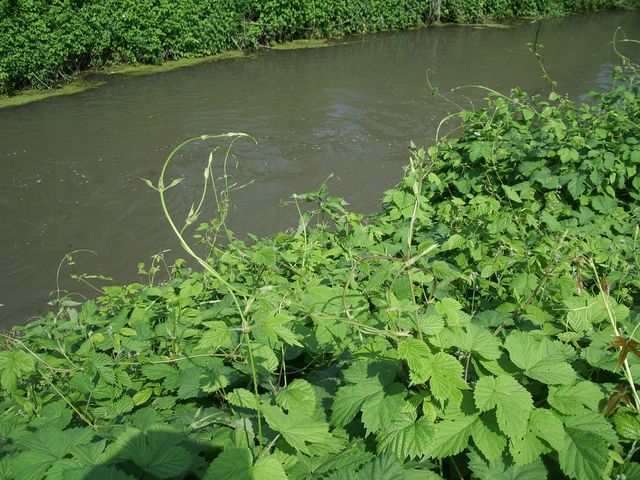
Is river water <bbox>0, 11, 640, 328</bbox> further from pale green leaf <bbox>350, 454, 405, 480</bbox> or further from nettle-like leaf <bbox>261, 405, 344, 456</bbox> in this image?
pale green leaf <bbox>350, 454, 405, 480</bbox>

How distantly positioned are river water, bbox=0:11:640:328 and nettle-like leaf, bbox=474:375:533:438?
4256mm

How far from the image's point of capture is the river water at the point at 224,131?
5.57 meters

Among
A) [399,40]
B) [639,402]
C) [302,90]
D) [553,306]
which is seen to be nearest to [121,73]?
[302,90]

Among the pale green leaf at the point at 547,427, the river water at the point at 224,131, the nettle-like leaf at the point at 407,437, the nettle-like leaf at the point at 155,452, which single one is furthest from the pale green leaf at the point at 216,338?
the river water at the point at 224,131

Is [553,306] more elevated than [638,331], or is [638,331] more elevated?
[638,331]

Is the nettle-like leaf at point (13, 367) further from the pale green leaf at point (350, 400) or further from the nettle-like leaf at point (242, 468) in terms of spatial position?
the pale green leaf at point (350, 400)

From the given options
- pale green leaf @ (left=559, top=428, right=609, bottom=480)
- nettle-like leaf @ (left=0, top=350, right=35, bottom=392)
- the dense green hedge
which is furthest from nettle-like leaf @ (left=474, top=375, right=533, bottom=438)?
the dense green hedge

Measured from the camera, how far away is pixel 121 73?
10.8m

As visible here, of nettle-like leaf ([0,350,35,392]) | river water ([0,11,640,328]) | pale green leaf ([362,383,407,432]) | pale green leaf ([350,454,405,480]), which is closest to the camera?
pale green leaf ([350,454,405,480])

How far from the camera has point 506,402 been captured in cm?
128

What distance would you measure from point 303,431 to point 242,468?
189mm

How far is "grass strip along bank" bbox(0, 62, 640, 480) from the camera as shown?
50.3 inches

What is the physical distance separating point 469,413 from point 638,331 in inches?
29.9

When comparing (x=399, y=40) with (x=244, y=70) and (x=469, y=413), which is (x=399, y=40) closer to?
(x=244, y=70)
